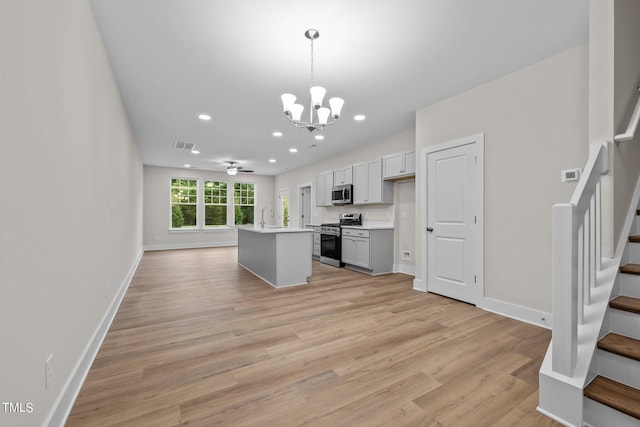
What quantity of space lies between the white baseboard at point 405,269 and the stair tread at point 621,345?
11.6 ft

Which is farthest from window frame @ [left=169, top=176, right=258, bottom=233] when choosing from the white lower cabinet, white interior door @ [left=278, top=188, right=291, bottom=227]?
the white lower cabinet

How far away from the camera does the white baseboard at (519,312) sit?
2797 mm

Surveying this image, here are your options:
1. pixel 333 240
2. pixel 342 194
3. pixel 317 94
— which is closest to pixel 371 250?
pixel 333 240

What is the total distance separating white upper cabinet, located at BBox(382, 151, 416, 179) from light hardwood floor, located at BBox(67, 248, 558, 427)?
2236mm

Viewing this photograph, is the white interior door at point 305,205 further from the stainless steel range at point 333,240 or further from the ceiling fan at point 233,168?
the stainless steel range at point 333,240

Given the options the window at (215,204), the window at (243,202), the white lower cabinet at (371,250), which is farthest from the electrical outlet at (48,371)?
the window at (243,202)

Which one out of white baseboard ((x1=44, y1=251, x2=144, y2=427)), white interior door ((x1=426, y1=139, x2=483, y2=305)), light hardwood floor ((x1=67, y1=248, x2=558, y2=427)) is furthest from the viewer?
white interior door ((x1=426, y1=139, x2=483, y2=305))

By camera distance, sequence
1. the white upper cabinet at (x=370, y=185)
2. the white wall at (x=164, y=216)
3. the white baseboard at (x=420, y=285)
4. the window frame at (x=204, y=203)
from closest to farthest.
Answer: the white baseboard at (x=420, y=285) < the white upper cabinet at (x=370, y=185) < the white wall at (x=164, y=216) < the window frame at (x=204, y=203)

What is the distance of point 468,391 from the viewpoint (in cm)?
180

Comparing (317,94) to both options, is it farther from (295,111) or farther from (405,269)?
(405,269)

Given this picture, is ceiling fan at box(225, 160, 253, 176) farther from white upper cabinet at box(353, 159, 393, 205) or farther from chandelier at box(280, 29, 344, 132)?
chandelier at box(280, 29, 344, 132)

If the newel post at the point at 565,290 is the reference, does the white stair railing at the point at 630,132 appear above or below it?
above

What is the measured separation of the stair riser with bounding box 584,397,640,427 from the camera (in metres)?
1.34

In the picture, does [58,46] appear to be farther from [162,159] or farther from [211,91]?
[162,159]
